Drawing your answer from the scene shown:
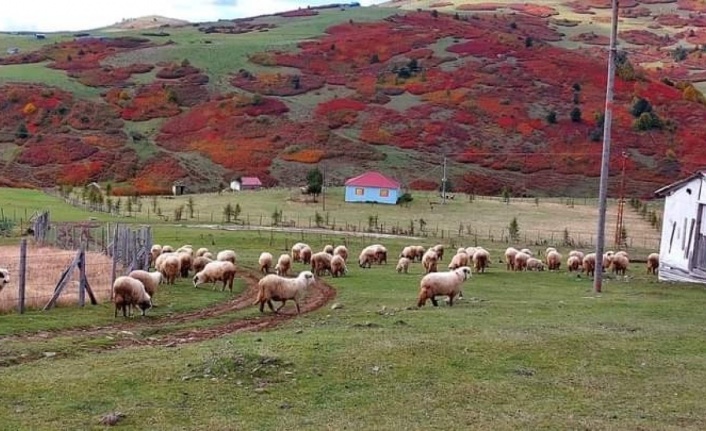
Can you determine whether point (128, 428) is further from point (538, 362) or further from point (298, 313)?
point (298, 313)

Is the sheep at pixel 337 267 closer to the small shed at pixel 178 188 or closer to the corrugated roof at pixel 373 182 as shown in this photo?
the corrugated roof at pixel 373 182

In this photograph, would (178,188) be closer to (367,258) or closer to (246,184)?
(246,184)

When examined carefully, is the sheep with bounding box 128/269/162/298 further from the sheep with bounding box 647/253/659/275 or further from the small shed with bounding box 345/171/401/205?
the small shed with bounding box 345/171/401/205

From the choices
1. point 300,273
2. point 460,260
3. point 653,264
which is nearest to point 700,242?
point 653,264

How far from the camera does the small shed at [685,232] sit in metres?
32.7

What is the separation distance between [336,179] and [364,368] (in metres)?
73.8

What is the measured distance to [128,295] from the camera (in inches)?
815

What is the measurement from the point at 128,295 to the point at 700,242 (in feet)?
75.1

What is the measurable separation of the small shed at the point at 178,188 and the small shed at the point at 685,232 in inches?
2186

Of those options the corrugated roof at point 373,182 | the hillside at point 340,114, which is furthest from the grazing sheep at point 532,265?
the hillside at point 340,114

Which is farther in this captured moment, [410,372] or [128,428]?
[410,372]

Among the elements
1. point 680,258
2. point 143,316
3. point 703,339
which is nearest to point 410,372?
point 703,339

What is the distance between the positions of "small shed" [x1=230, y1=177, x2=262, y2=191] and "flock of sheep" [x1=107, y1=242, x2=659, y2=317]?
44313 millimetres

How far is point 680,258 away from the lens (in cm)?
3366
